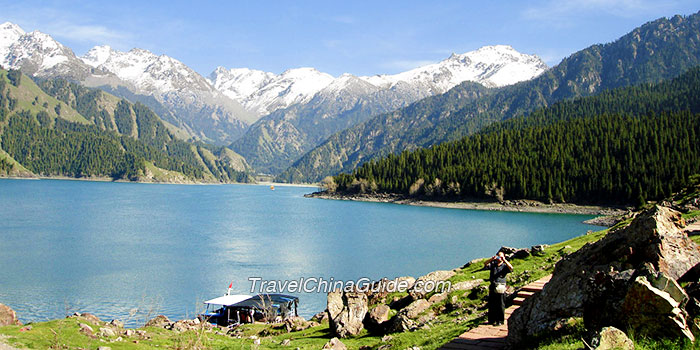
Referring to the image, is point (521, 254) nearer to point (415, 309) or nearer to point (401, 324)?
point (415, 309)

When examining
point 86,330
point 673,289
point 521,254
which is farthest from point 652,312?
point 521,254

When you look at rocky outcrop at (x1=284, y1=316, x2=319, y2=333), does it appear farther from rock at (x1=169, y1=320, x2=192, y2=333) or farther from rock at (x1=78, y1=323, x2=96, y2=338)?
rock at (x1=78, y1=323, x2=96, y2=338)

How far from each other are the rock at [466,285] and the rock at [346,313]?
17.2ft

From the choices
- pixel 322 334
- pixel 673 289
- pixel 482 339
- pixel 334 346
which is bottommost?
pixel 322 334

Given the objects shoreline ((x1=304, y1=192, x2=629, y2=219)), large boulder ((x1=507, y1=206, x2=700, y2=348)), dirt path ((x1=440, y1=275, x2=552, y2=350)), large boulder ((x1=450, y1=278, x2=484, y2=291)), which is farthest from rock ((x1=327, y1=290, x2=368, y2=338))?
shoreline ((x1=304, y1=192, x2=629, y2=219))

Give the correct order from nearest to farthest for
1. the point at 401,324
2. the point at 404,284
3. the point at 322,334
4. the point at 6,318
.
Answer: the point at 401,324, the point at 6,318, the point at 322,334, the point at 404,284

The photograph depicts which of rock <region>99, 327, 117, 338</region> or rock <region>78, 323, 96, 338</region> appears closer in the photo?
rock <region>78, 323, 96, 338</region>

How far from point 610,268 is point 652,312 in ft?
4.83

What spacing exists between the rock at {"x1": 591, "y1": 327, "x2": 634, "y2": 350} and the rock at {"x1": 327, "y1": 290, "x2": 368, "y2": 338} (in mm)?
13080

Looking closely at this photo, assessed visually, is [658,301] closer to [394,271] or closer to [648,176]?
[394,271]

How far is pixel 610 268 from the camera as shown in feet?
33.4

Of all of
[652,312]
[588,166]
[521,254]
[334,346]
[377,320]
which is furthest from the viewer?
[588,166]

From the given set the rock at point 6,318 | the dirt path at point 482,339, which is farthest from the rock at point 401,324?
the rock at point 6,318

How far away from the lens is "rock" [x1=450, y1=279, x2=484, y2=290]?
23680 millimetres
